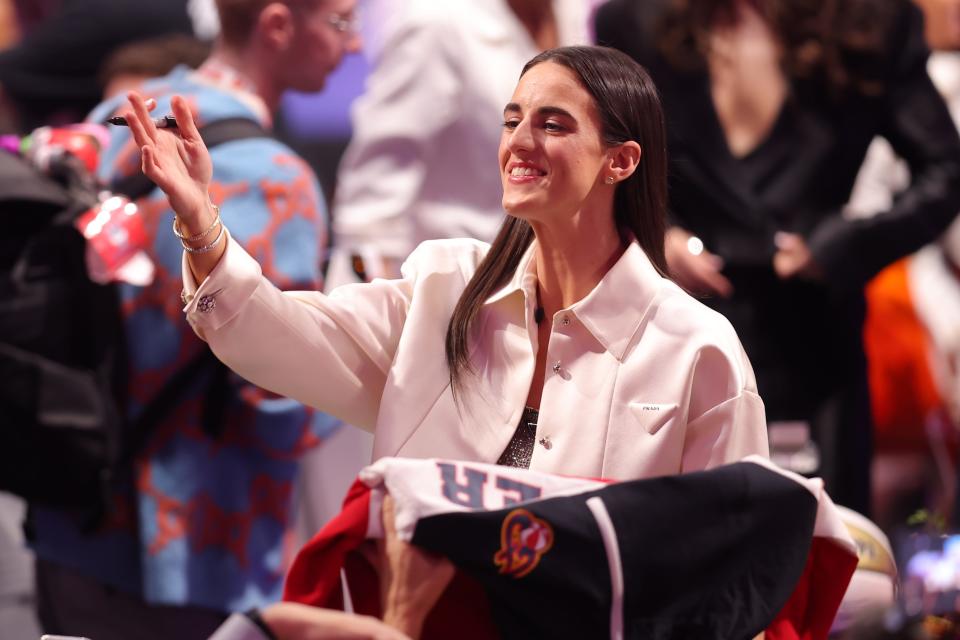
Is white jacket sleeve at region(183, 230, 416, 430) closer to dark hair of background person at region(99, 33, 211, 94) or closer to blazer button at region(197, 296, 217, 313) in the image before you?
blazer button at region(197, 296, 217, 313)

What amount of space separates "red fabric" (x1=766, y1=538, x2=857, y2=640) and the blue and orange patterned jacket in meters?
1.74

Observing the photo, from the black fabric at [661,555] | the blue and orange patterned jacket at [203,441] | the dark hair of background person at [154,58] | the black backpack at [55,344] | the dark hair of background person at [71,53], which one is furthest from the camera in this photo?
the dark hair of background person at [71,53]

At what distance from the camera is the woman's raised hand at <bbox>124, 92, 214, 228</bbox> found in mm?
2631

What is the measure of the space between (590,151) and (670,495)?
695 mm

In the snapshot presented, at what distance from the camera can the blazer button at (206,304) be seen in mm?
2705

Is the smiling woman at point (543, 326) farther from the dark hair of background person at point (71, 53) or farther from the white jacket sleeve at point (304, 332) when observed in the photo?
the dark hair of background person at point (71, 53)

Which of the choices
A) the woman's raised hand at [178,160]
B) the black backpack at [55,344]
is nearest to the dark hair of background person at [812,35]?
the black backpack at [55,344]

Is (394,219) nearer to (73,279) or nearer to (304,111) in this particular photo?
(73,279)

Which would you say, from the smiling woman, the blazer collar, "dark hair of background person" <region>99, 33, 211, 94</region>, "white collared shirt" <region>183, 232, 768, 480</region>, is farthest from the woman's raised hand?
"dark hair of background person" <region>99, 33, 211, 94</region>

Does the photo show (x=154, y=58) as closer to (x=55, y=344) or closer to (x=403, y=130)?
(x=403, y=130)

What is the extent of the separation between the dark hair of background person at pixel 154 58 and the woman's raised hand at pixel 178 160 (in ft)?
8.40

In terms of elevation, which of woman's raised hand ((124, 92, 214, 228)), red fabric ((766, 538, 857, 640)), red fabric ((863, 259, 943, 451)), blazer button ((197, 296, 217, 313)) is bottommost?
red fabric ((863, 259, 943, 451))

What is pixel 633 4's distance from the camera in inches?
185

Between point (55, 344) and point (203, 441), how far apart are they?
0.44 metres
